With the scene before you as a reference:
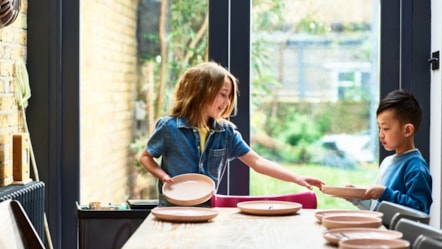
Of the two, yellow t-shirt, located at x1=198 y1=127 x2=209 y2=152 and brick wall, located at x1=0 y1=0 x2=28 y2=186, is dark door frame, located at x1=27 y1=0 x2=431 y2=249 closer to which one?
brick wall, located at x1=0 y1=0 x2=28 y2=186

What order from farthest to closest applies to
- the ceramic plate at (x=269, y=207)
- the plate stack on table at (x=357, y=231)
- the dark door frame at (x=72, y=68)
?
the dark door frame at (x=72, y=68)
the ceramic plate at (x=269, y=207)
the plate stack on table at (x=357, y=231)

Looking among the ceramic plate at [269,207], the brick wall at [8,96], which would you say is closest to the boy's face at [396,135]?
the ceramic plate at [269,207]

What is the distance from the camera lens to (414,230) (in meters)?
2.43

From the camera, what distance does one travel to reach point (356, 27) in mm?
4449

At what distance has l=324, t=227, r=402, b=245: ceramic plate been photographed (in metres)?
2.45

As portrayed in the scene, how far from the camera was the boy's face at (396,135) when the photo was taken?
11.7 feet

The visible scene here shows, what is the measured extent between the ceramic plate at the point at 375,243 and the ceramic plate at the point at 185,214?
0.74 m

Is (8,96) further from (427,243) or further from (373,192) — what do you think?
(427,243)

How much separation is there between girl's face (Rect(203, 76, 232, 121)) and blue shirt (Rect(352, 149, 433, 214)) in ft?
2.75

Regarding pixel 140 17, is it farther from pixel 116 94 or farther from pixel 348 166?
pixel 348 166

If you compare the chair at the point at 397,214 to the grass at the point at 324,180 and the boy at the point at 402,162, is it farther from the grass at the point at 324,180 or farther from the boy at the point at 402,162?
the grass at the point at 324,180

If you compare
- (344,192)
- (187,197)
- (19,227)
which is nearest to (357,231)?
(344,192)

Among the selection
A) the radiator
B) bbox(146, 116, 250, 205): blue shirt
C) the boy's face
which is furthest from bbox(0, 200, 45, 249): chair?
the boy's face

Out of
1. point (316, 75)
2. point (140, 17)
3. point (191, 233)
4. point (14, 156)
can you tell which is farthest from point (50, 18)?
point (191, 233)
